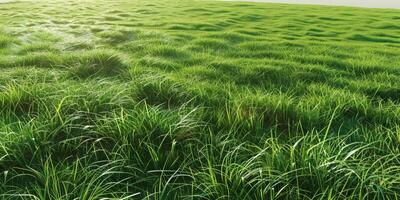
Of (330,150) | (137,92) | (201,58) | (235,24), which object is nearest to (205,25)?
(235,24)

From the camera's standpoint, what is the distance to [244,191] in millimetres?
2248

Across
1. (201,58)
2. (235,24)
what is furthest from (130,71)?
(235,24)

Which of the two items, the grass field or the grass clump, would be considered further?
the grass clump

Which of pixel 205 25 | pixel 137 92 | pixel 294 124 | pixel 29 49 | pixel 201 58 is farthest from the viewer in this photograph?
pixel 205 25

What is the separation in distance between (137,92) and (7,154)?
180 centimetres

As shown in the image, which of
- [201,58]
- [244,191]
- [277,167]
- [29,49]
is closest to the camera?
[244,191]

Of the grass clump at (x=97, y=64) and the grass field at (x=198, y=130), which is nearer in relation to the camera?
the grass field at (x=198, y=130)

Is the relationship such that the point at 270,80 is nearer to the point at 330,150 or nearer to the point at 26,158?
the point at 330,150

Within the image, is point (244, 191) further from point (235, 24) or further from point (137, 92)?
point (235, 24)

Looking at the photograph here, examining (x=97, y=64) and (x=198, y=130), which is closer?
(x=198, y=130)

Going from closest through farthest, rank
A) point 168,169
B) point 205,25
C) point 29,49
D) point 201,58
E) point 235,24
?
Result: 1. point 168,169
2. point 201,58
3. point 29,49
4. point 205,25
5. point 235,24

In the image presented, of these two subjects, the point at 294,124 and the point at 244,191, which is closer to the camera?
the point at 244,191

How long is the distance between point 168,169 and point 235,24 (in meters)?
12.8

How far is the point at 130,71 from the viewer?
5363 millimetres
